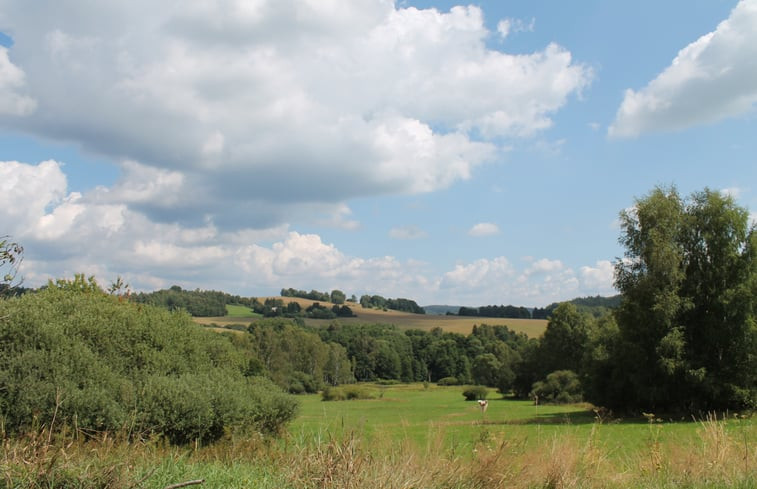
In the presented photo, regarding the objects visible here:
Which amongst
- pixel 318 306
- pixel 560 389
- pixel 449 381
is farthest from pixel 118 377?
pixel 318 306

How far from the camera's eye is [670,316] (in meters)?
29.8

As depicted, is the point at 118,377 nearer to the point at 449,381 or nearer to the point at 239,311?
the point at 449,381

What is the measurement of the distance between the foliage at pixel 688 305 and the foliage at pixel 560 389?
1733 cm

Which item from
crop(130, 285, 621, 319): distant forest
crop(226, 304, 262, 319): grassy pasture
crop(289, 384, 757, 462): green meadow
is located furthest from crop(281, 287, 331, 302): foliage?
crop(289, 384, 757, 462): green meadow

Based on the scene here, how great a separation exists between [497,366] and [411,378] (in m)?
32.4

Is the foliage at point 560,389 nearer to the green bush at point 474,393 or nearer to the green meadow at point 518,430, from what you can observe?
the green bush at point 474,393

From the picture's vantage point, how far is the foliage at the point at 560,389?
164 feet

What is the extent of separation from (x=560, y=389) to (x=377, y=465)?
48.9 m

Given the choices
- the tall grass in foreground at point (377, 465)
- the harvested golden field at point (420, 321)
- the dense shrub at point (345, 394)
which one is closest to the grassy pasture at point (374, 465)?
the tall grass in foreground at point (377, 465)

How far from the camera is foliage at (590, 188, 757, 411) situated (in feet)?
95.0

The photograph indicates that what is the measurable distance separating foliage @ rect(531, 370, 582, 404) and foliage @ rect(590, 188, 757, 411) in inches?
682

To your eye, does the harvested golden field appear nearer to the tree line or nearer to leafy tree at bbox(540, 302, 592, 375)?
leafy tree at bbox(540, 302, 592, 375)

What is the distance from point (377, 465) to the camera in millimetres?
6488

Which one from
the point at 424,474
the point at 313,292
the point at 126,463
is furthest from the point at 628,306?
the point at 313,292
